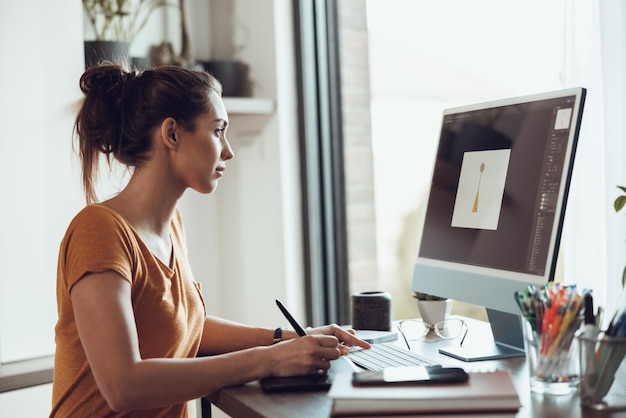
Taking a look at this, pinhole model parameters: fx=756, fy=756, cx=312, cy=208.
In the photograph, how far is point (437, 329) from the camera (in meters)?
1.67

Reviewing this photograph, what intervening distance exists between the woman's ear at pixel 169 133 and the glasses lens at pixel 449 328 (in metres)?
0.69

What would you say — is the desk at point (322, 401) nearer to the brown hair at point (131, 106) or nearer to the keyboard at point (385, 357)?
the keyboard at point (385, 357)

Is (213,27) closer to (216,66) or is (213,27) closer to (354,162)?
(216,66)

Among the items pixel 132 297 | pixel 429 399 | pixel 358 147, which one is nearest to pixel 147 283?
pixel 132 297

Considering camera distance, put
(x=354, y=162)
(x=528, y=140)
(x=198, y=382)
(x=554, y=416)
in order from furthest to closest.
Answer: (x=354, y=162) → (x=528, y=140) → (x=198, y=382) → (x=554, y=416)

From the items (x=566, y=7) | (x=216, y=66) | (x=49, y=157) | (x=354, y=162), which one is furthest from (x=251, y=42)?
(x=566, y=7)

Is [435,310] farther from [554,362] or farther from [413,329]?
[554,362]

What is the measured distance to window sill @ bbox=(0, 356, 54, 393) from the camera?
83.4 inches

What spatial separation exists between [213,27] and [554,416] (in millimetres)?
2219

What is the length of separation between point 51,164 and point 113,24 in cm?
66

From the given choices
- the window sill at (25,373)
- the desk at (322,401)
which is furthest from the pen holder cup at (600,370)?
the window sill at (25,373)

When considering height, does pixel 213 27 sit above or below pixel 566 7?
above

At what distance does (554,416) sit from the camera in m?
1.03

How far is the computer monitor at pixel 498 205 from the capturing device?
1276mm
